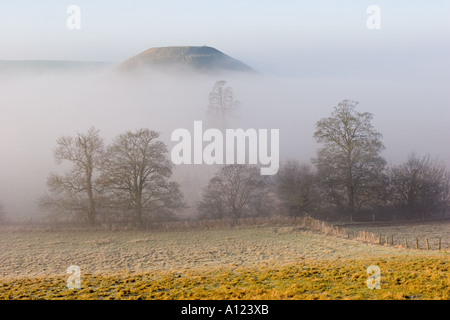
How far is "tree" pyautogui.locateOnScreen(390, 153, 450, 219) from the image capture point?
49312mm

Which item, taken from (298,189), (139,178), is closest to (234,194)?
(298,189)

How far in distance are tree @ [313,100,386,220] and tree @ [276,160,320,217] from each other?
165 centimetres

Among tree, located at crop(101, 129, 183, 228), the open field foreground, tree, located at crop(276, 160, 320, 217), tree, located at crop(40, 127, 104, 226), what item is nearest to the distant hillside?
tree, located at crop(276, 160, 320, 217)

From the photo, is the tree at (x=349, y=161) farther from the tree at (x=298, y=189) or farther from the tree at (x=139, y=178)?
the tree at (x=139, y=178)

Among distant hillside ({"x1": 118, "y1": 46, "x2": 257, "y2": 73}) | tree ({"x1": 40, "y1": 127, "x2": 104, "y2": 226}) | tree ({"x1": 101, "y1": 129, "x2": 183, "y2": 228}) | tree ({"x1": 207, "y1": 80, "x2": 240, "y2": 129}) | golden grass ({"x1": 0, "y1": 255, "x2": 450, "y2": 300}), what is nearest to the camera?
golden grass ({"x1": 0, "y1": 255, "x2": 450, "y2": 300})

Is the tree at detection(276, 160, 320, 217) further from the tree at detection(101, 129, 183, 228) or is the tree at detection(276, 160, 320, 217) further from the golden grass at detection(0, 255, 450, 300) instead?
the golden grass at detection(0, 255, 450, 300)

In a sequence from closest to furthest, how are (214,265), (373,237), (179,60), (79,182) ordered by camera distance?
(214,265), (373,237), (79,182), (179,60)

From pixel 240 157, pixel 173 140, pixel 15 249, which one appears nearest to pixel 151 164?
pixel 15 249

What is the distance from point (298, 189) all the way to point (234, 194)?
7.59 metres

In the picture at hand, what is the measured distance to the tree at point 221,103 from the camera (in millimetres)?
68594

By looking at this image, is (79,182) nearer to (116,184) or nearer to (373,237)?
(116,184)

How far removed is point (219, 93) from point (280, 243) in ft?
127

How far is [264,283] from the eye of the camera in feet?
68.0
